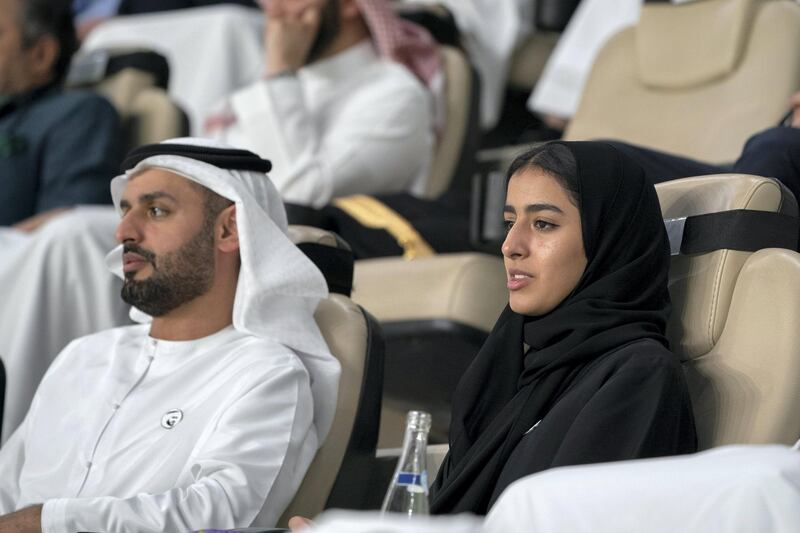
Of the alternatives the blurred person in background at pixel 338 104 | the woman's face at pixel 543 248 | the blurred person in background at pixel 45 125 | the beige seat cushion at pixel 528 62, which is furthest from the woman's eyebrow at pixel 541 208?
the beige seat cushion at pixel 528 62

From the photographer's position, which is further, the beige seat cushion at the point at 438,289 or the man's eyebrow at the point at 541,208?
the beige seat cushion at the point at 438,289

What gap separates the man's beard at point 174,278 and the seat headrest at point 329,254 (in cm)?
21

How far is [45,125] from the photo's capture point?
176 inches

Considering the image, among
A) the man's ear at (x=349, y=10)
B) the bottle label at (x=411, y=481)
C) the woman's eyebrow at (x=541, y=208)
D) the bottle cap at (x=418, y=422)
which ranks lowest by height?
the bottle label at (x=411, y=481)

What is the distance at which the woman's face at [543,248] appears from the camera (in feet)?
7.27

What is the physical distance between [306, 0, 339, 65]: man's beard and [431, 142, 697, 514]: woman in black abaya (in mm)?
2345

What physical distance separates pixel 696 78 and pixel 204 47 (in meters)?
2.37

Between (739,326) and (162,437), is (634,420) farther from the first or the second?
(162,437)

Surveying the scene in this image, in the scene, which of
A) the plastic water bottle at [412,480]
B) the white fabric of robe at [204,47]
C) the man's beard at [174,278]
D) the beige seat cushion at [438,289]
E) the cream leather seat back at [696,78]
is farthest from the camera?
the white fabric of robe at [204,47]

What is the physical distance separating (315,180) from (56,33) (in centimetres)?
109

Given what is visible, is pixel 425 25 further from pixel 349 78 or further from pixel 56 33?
pixel 56 33

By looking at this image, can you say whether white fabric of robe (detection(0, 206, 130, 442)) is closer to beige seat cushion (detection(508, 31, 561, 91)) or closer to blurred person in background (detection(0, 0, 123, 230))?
blurred person in background (detection(0, 0, 123, 230))

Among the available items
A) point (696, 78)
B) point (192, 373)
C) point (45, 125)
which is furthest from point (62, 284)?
point (696, 78)

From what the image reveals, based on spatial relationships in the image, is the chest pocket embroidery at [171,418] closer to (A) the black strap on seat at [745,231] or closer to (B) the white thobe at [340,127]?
(A) the black strap on seat at [745,231]
